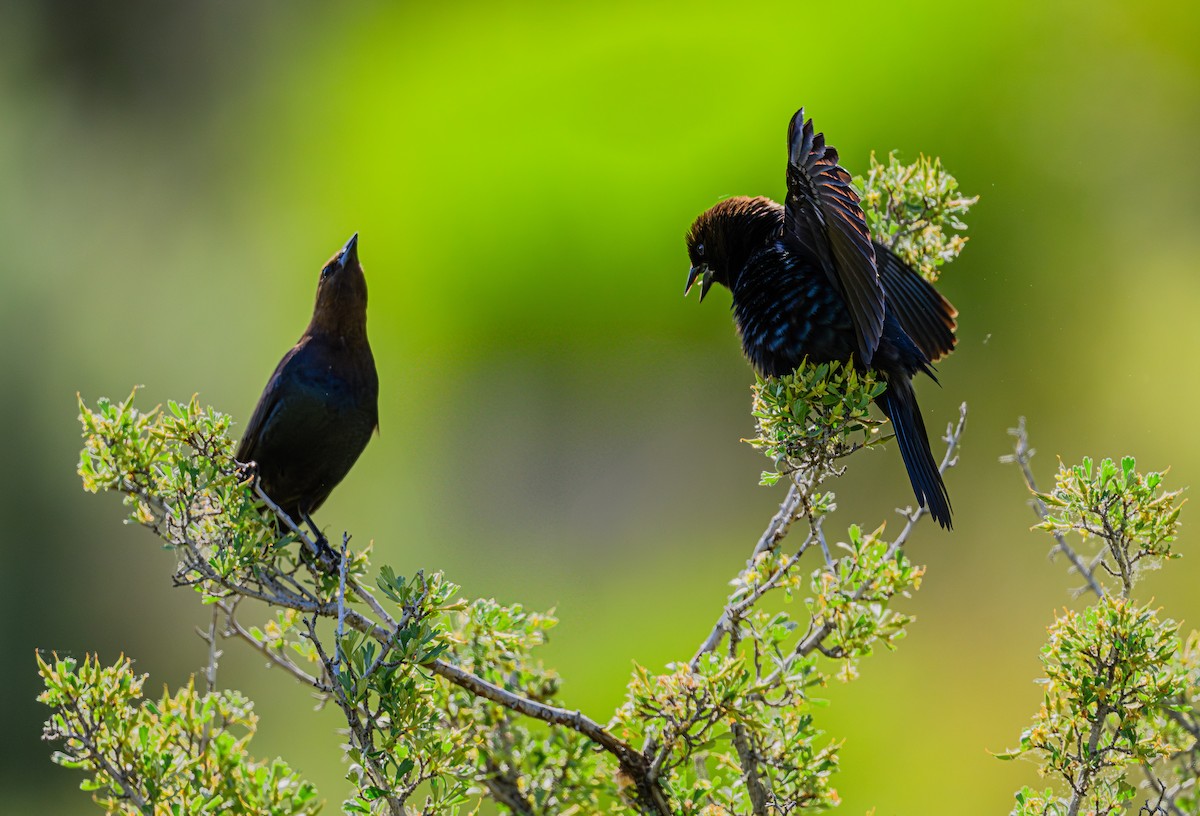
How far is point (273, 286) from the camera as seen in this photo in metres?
7.29

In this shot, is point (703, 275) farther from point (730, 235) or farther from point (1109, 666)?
point (1109, 666)

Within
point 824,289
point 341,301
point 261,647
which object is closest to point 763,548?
point 824,289

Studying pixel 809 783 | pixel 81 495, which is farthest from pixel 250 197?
pixel 809 783

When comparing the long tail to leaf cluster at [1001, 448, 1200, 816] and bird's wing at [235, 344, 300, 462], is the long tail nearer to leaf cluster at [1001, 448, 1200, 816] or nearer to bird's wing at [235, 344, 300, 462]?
leaf cluster at [1001, 448, 1200, 816]

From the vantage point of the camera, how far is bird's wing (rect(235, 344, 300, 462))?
8.82ft

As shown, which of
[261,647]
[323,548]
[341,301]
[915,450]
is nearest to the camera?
[261,647]

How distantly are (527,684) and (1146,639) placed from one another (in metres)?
1.14

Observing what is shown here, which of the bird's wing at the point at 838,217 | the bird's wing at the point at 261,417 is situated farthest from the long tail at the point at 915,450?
the bird's wing at the point at 261,417

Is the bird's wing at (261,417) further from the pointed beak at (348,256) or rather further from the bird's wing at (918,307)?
the bird's wing at (918,307)

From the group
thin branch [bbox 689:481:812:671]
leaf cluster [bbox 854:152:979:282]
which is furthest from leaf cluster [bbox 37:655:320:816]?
leaf cluster [bbox 854:152:979:282]

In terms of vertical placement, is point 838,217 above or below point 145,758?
above

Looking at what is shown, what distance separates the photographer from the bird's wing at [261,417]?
8.82 ft

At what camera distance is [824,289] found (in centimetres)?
231

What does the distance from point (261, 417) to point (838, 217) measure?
4.62 ft
